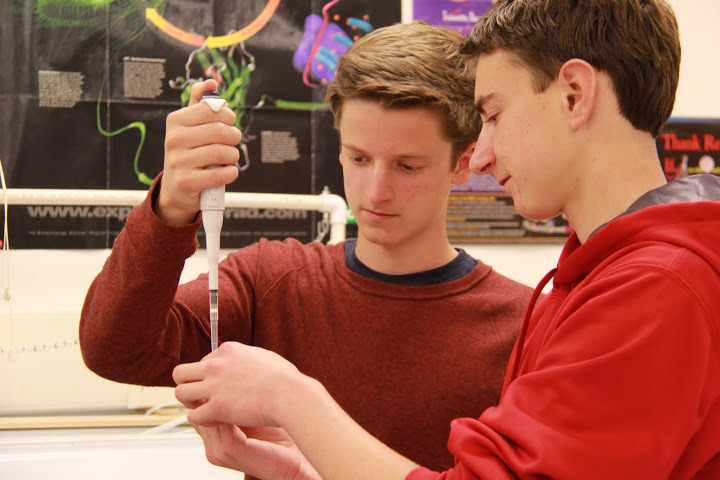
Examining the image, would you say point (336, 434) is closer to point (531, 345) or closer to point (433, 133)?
point (531, 345)

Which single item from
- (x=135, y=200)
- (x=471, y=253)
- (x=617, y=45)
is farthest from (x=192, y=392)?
(x=471, y=253)

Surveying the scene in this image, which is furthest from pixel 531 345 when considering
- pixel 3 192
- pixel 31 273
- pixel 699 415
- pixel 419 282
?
pixel 31 273

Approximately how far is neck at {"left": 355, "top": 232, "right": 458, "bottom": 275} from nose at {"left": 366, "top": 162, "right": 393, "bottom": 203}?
0.37 ft

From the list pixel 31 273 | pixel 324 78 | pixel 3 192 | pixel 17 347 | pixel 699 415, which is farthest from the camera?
pixel 324 78

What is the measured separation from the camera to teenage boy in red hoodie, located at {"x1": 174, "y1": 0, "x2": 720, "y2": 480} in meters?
0.50

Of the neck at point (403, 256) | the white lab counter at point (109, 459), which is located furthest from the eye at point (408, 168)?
the white lab counter at point (109, 459)

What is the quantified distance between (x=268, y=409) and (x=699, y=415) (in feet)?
1.28

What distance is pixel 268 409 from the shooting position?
65 cm

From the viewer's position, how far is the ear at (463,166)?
1059 millimetres

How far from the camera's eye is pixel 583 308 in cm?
55

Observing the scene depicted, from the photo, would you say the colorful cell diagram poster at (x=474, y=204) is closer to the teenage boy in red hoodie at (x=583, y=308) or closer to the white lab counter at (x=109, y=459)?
the white lab counter at (x=109, y=459)

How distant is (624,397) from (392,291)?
1.81 feet

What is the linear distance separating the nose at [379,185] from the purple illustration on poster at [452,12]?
3.84 feet

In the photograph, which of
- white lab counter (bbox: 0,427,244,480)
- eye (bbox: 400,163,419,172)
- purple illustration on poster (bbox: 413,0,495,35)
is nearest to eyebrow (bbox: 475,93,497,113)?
eye (bbox: 400,163,419,172)
